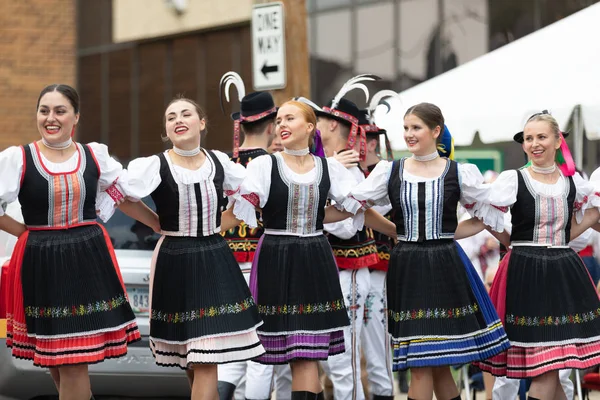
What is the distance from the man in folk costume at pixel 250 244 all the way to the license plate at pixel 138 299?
0.64m

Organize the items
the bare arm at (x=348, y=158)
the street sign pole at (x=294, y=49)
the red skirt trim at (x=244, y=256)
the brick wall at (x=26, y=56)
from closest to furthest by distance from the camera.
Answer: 1. the bare arm at (x=348, y=158)
2. the red skirt trim at (x=244, y=256)
3. the street sign pole at (x=294, y=49)
4. the brick wall at (x=26, y=56)

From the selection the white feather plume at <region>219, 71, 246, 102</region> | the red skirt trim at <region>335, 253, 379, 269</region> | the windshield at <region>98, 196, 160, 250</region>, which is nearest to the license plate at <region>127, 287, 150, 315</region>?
the windshield at <region>98, 196, 160, 250</region>

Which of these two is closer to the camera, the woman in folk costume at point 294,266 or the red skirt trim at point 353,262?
the woman in folk costume at point 294,266

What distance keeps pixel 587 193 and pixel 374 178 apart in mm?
1315

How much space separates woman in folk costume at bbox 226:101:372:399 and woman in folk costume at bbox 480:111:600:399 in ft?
3.20

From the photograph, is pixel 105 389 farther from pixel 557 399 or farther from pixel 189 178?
pixel 557 399

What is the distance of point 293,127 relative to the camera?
18.9 ft

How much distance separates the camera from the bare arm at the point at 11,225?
17.2ft

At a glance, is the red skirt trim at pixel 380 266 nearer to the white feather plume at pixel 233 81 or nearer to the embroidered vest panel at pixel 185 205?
the white feather plume at pixel 233 81

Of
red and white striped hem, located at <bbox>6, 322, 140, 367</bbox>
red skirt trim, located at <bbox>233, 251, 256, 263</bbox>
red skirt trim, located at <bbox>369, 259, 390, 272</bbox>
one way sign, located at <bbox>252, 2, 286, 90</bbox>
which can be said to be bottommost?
red and white striped hem, located at <bbox>6, 322, 140, 367</bbox>

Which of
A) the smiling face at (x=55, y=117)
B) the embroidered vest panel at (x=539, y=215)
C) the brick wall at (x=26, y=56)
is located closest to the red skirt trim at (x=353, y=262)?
the embroidered vest panel at (x=539, y=215)

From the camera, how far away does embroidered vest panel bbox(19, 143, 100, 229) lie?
5.11 meters

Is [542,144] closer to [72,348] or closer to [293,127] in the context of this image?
[293,127]

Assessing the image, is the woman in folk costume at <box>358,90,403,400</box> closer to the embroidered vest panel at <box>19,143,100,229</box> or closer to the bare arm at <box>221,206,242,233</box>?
the bare arm at <box>221,206,242,233</box>
